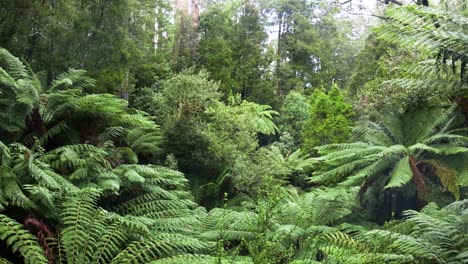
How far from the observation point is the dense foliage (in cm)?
379

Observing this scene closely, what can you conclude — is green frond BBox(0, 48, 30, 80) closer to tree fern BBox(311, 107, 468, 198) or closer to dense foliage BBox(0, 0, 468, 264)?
dense foliage BBox(0, 0, 468, 264)

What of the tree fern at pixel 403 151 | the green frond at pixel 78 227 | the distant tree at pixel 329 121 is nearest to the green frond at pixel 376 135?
the tree fern at pixel 403 151

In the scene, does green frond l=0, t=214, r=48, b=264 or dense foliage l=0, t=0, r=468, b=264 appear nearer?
green frond l=0, t=214, r=48, b=264

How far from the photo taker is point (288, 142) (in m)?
14.0

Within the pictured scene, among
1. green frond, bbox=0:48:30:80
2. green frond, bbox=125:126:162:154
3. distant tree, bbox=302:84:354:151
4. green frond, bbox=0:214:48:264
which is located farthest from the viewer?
distant tree, bbox=302:84:354:151

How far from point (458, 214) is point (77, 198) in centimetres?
433

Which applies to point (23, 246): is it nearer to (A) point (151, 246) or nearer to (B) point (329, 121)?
(A) point (151, 246)

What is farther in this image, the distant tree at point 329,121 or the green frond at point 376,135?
the distant tree at point 329,121

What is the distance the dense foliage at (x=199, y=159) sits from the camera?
149 inches

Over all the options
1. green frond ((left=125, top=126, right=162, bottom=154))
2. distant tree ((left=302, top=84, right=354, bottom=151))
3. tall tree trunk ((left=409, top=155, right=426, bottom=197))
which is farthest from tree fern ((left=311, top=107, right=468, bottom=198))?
distant tree ((left=302, top=84, right=354, bottom=151))

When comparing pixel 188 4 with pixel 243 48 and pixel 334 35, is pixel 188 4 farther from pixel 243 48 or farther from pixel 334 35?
pixel 334 35

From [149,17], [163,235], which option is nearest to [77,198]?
[163,235]

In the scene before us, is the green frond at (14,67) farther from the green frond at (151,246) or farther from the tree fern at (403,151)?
the tree fern at (403,151)

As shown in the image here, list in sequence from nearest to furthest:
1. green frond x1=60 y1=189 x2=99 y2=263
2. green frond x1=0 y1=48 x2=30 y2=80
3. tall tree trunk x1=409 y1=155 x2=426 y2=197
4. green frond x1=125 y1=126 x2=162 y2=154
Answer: green frond x1=60 y1=189 x2=99 y2=263, tall tree trunk x1=409 y1=155 x2=426 y2=197, green frond x1=0 y1=48 x2=30 y2=80, green frond x1=125 y1=126 x2=162 y2=154
